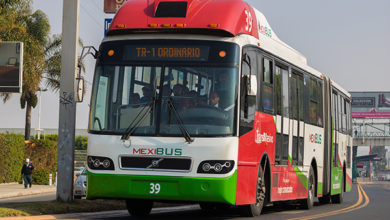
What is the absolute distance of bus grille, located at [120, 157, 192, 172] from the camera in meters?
12.6

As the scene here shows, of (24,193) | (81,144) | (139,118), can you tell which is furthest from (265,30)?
(81,144)

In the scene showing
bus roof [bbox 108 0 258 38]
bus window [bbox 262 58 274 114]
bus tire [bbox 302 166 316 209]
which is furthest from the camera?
bus tire [bbox 302 166 316 209]

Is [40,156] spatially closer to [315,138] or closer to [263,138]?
[315,138]

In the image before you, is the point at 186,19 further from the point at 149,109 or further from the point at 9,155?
the point at 9,155

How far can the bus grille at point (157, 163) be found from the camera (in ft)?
41.3

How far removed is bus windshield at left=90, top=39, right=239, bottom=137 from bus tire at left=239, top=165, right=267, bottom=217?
2.07 meters

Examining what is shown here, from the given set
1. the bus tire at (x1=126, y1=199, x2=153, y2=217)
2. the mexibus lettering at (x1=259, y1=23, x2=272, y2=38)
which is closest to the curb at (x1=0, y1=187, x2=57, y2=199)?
the bus tire at (x1=126, y1=199, x2=153, y2=217)

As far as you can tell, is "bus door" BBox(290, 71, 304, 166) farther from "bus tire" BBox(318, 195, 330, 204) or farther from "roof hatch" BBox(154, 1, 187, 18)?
"bus tire" BBox(318, 195, 330, 204)

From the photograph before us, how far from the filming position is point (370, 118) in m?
134

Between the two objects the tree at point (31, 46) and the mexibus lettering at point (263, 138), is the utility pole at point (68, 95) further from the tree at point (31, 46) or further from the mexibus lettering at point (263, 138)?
the tree at point (31, 46)

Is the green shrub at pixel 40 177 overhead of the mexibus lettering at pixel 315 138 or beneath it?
beneath

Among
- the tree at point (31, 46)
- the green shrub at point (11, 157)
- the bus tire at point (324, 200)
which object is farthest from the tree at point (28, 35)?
the bus tire at point (324, 200)

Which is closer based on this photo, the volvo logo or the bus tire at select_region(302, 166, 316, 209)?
the volvo logo

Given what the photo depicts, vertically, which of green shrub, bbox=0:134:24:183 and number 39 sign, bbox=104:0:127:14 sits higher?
number 39 sign, bbox=104:0:127:14
